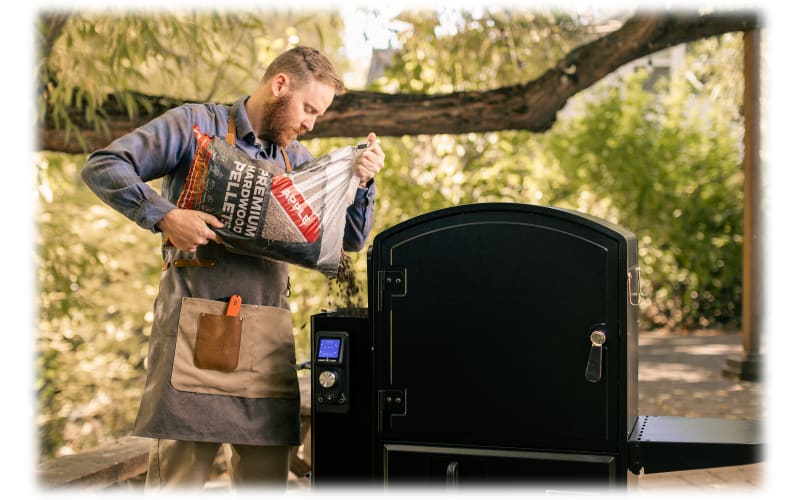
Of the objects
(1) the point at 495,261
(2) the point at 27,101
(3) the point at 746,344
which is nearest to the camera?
(1) the point at 495,261

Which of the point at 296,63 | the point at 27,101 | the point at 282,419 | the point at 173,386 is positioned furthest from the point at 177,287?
the point at 27,101

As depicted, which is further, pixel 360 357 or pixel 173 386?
pixel 360 357

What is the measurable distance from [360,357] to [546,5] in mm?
4133

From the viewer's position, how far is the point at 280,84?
7.63ft

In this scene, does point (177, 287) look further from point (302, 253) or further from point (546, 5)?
point (546, 5)

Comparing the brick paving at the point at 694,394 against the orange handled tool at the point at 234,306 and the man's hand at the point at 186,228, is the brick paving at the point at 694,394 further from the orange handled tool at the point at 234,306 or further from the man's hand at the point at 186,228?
the man's hand at the point at 186,228

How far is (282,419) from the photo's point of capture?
2.33 m

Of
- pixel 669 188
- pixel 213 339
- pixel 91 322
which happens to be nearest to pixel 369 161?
pixel 213 339

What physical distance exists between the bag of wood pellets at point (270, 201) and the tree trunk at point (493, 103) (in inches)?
90.8

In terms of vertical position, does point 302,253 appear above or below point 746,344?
above

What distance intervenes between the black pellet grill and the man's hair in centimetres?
44

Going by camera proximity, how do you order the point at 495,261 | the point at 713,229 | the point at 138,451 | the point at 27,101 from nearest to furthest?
the point at 495,261
the point at 138,451
the point at 27,101
the point at 713,229

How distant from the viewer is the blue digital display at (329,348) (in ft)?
7.74

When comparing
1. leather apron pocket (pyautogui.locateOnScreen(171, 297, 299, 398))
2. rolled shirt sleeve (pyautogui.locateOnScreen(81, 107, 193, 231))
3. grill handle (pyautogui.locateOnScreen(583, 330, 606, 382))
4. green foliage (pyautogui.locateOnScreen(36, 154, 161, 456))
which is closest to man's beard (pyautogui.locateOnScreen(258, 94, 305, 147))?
rolled shirt sleeve (pyautogui.locateOnScreen(81, 107, 193, 231))
